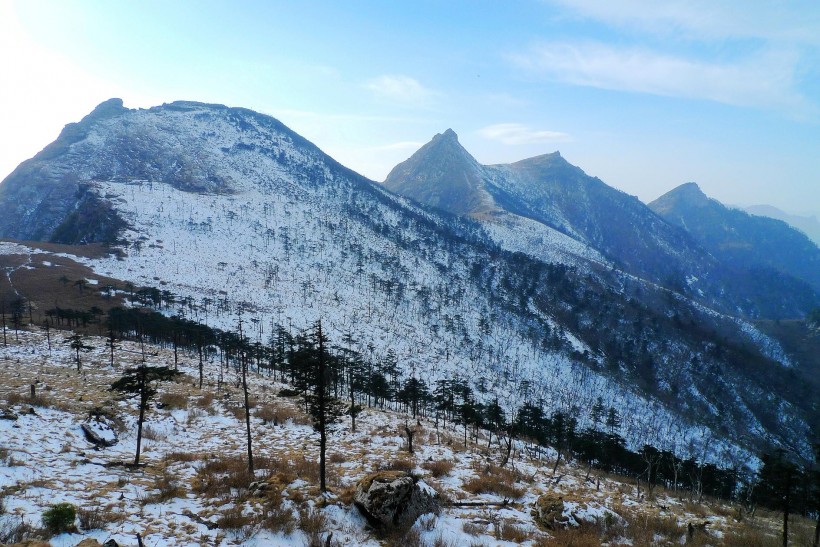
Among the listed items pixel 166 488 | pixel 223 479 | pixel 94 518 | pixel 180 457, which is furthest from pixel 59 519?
pixel 180 457

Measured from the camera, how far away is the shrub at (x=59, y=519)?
1034 centimetres

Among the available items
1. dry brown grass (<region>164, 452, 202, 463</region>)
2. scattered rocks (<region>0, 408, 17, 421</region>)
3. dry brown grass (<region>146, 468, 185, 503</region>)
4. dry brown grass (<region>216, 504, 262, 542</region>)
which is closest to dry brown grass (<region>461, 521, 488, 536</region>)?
dry brown grass (<region>216, 504, 262, 542</region>)

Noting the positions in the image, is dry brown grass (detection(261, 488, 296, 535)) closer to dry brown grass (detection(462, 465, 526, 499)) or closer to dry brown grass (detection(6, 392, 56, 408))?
dry brown grass (detection(462, 465, 526, 499))

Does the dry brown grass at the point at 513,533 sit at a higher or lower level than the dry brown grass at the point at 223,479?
higher

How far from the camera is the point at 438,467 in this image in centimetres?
2186

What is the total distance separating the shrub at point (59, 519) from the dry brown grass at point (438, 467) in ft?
51.1

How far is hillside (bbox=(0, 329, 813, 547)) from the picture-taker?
12.5m

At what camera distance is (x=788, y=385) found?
18088cm

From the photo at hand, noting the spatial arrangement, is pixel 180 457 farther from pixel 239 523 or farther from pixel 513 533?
pixel 513 533

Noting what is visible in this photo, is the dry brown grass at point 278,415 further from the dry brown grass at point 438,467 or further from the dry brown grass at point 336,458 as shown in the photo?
the dry brown grass at point 438,467

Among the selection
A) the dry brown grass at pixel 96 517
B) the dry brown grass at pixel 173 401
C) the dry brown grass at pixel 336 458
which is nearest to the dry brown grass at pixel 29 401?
the dry brown grass at pixel 173 401

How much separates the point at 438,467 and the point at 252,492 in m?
10.4

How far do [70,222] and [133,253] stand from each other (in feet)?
208

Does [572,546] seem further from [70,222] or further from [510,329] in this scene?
[70,222]
